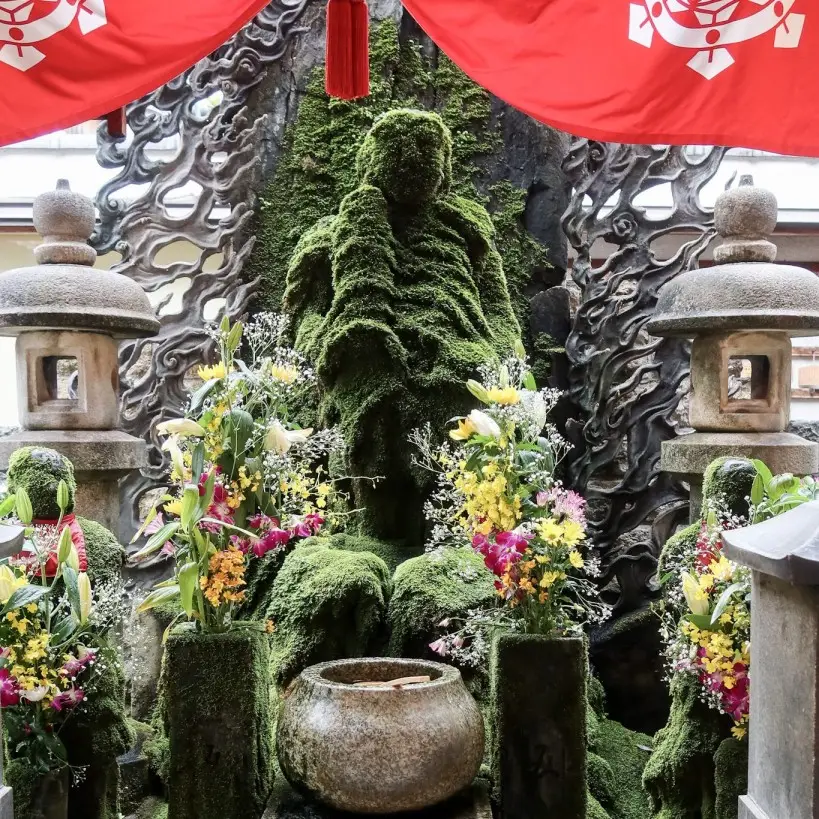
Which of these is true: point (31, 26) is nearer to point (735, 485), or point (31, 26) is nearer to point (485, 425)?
point (485, 425)

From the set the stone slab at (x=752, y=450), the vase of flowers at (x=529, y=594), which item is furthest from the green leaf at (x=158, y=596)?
the stone slab at (x=752, y=450)

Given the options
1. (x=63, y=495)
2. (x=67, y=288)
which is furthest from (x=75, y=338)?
(x=63, y=495)

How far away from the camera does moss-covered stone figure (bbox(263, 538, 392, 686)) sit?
3250mm

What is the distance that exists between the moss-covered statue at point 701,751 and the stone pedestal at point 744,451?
1122 millimetres

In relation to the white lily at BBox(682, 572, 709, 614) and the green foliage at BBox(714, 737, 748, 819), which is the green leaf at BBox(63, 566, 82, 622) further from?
the green foliage at BBox(714, 737, 748, 819)

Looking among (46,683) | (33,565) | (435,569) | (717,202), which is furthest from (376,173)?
(46,683)

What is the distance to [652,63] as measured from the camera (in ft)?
9.00

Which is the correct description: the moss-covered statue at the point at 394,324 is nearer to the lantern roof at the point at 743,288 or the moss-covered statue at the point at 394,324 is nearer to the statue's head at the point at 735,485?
the lantern roof at the point at 743,288

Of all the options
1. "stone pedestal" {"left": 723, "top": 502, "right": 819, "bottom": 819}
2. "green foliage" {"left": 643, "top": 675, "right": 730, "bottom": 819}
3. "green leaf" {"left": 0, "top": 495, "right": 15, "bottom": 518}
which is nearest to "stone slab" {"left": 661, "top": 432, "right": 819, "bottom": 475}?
"green foliage" {"left": 643, "top": 675, "right": 730, "bottom": 819}

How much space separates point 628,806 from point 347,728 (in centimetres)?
192

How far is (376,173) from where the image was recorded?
13.9 feet

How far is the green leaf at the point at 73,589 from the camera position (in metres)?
2.66

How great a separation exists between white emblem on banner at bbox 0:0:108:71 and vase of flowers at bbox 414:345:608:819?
5.77ft

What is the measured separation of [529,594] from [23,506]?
161 cm
